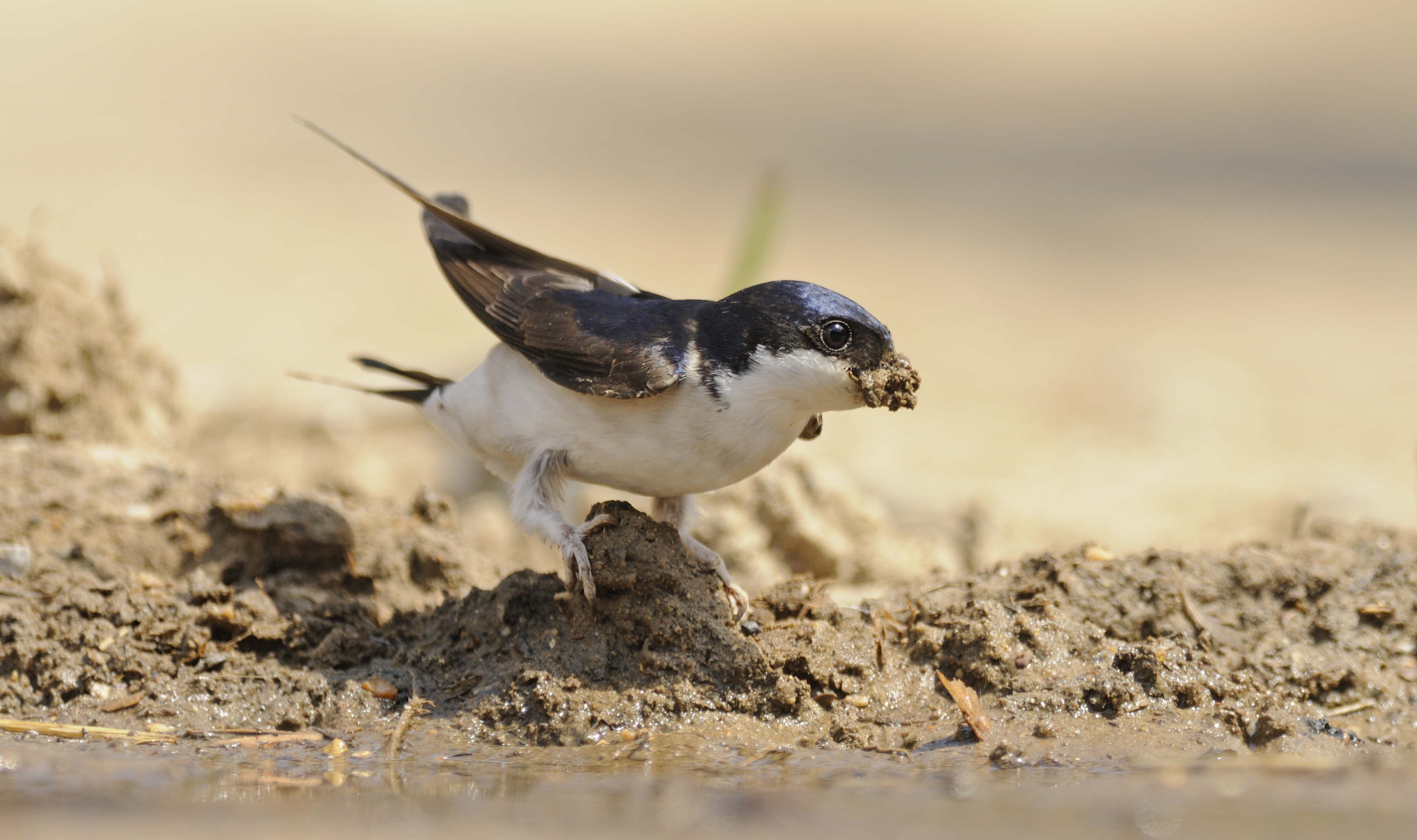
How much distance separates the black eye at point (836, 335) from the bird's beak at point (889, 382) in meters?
0.08

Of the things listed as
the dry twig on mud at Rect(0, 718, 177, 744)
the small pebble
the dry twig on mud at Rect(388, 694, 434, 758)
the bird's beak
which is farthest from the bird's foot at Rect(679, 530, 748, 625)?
the small pebble

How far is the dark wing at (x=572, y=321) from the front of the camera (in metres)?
3.86

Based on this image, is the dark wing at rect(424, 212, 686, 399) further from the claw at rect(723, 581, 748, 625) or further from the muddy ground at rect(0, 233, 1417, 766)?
the claw at rect(723, 581, 748, 625)

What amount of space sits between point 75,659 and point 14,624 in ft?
0.70

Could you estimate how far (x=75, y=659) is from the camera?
13.3ft

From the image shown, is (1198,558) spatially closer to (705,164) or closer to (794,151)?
(705,164)

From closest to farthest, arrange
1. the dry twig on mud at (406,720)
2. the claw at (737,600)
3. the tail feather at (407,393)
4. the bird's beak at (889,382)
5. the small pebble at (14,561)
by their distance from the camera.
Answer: the dry twig on mud at (406,720) → the bird's beak at (889,382) → the claw at (737,600) → the small pebble at (14,561) → the tail feather at (407,393)

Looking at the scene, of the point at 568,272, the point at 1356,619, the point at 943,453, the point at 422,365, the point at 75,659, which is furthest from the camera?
the point at 422,365

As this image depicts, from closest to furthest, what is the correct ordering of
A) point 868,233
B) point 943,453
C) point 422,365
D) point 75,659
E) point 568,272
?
point 75,659 → point 568,272 → point 943,453 → point 422,365 → point 868,233

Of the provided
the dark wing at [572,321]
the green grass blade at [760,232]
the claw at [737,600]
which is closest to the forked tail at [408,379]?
the dark wing at [572,321]

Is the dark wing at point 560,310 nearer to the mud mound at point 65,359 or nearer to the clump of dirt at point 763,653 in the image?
the clump of dirt at point 763,653

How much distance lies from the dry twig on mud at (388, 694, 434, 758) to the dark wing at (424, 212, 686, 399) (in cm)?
99

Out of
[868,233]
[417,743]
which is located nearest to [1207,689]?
[417,743]

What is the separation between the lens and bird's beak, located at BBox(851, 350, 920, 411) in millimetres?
3727
